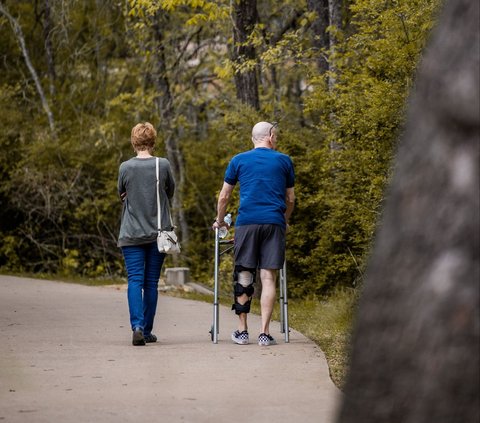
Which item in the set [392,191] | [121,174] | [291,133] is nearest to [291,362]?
[121,174]

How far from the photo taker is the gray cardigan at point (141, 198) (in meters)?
10.5

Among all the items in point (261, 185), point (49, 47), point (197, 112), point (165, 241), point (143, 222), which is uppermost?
point (261, 185)

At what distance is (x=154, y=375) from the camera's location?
27.1ft

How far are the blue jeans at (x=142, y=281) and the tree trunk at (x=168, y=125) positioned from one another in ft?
50.7

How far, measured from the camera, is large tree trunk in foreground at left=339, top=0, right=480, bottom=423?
339 centimetres

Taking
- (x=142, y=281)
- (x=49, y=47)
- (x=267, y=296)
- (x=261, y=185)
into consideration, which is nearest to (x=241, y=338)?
(x=267, y=296)

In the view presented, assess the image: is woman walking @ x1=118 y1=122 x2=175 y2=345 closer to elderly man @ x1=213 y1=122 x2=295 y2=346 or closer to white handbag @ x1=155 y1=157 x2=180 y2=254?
white handbag @ x1=155 y1=157 x2=180 y2=254

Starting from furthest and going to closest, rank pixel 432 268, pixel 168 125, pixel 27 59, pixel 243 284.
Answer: pixel 27 59
pixel 168 125
pixel 243 284
pixel 432 268

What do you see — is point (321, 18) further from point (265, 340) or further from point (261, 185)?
point (265, 340)

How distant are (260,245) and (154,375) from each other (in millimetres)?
2281

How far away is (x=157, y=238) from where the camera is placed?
10469 millimetres

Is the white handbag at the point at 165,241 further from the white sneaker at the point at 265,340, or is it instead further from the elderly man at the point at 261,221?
the white sneaker at the point at 265,340

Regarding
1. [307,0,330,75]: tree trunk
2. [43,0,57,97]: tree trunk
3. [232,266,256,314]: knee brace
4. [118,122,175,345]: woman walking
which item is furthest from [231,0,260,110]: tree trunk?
[43,0,57,97]: tree trunk

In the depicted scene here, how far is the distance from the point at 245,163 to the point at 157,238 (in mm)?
1049
